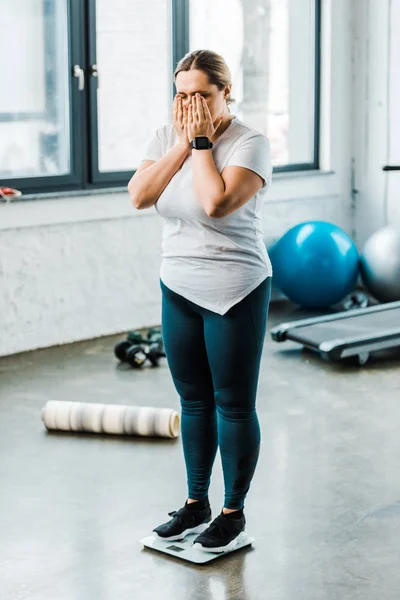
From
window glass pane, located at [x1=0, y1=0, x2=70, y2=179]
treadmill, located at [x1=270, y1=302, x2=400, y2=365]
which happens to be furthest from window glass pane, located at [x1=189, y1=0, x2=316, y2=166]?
treadmill, located at [x1=270, y1=302, x2=400, y2=365]

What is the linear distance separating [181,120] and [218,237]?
33 cm

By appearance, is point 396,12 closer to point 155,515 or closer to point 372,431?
point 372,431

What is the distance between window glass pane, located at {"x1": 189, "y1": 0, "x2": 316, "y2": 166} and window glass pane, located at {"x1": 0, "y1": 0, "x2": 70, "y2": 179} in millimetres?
1193

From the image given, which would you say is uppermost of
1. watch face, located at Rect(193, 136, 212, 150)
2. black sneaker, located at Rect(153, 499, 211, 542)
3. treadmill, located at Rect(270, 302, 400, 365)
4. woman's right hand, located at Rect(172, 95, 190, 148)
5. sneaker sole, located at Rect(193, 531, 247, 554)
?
woman's right hand, located at Rect(172, 95, 190, 148)

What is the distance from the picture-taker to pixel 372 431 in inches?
163

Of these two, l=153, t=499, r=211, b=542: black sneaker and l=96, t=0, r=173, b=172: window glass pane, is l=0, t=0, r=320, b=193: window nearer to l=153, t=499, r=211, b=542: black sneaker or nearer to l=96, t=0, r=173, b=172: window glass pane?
l=96, t=0, r=173, b=172: window glass pane

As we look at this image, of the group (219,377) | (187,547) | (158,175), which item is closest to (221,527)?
(187,547)

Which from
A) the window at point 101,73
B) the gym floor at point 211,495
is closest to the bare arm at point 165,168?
the gym floor at point 211,495

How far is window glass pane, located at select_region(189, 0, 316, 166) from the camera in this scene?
665cm

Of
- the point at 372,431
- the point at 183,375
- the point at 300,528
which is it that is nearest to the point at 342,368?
the point at 372,431

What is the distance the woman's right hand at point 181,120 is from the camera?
2684mm

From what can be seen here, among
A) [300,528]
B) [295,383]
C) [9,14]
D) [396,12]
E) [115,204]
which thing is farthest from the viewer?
[396,12]

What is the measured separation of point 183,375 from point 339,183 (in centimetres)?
471

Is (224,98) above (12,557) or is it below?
above
